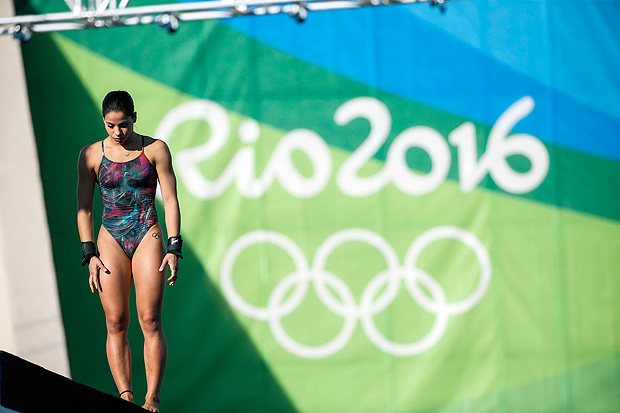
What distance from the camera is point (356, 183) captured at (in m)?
5.59

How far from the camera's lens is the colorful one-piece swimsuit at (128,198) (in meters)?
3.12

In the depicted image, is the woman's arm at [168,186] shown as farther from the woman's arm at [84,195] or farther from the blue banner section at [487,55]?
the blue banner section at [487,55]

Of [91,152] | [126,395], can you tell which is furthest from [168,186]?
[126,395]

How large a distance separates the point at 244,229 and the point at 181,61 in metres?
1.31

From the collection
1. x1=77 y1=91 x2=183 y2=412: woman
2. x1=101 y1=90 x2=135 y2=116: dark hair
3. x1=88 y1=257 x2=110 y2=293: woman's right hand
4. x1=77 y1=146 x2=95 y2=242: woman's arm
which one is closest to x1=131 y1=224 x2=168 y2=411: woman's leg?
x1=77 y1=91 x2=183 y2=412: woman

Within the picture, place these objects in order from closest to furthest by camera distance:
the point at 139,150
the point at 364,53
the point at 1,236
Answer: the point at 139,150 < the point at 1,236 < the point at 364,53

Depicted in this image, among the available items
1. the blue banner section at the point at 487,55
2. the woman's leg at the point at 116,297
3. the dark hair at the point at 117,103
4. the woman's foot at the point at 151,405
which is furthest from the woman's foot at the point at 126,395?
the blue banner section at the point at 487,55

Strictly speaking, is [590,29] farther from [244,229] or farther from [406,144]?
[244,229]

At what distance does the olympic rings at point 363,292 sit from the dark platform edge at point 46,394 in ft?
9.01

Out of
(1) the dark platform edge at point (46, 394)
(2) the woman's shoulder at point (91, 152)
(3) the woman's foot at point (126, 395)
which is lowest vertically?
(3) the woman's foot at point (126, 395)

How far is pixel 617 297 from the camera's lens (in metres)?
5.64

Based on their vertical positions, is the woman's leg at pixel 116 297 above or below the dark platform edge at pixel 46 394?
above

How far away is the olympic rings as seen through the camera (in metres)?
5.57

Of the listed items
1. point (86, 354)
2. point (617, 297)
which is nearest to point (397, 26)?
point (617, 297)
